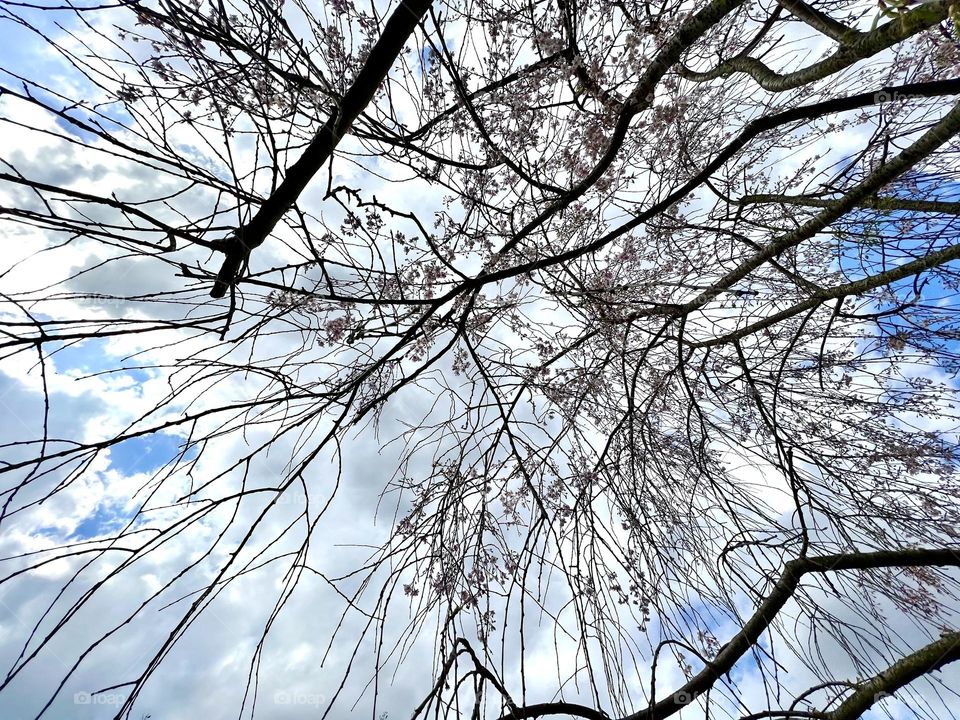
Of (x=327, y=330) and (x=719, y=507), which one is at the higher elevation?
(x=327, y=330)

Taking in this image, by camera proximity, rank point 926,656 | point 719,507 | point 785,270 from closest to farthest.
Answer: point 926,656 < point 719,507 < point 785,270

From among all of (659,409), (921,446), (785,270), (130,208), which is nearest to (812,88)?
(785,270)

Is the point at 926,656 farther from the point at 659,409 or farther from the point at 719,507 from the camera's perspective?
the point at 659,409

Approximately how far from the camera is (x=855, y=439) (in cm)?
262

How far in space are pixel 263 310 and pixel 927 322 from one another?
2790 millimetres

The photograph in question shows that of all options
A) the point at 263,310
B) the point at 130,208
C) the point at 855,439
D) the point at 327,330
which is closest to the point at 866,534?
the point at 855,439

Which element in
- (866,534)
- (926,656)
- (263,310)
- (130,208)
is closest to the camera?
(130,208)

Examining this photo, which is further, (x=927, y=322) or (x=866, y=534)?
(x=927, y=322)

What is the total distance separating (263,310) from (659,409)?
1.81 metres

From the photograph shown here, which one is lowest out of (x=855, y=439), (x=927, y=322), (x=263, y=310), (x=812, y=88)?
(x=855, y=439)

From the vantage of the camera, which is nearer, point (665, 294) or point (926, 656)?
point (926, 656)

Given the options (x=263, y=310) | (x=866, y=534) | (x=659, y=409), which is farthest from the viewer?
(x=659, y=409)

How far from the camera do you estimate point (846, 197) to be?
1744mm

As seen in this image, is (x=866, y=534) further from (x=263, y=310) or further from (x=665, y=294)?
(x=263, y=310)
